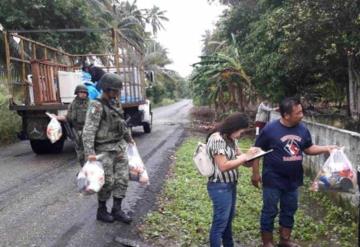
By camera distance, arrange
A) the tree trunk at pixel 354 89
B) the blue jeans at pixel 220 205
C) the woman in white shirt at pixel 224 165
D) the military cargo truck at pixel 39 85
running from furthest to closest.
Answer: the military cargo truck at pixel 39 85 < the tree trunk at pixel 354 89 < the blue jeans at pixel 220 205 < the woman in white shirt at pixel 224 165

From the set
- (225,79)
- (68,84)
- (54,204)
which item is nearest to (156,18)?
(225,79)

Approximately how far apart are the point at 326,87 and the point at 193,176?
24.4ft

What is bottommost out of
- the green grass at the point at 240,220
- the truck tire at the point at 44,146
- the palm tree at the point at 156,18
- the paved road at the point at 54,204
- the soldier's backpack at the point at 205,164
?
the green grass at the point at 240,220

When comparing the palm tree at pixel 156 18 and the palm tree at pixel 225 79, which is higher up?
the palm tree at pixel 156 18

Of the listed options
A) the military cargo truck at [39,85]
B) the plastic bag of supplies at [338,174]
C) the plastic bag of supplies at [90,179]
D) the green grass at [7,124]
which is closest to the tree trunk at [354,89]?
the military cargo truck at [39,85]

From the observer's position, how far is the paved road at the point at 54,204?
5039 mm

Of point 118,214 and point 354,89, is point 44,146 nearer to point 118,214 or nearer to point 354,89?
point 118,214

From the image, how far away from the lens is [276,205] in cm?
466

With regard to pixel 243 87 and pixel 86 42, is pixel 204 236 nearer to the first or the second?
pixel 243 87

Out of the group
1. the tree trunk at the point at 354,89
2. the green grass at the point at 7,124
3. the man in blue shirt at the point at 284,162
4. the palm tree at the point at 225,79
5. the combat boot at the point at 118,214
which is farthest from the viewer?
the palm tree at the point at 225,79

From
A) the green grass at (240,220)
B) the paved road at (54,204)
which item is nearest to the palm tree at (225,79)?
the paved road at (54,204)

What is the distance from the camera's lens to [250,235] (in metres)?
5.24

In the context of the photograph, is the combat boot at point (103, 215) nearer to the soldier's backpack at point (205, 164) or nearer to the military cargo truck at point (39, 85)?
the soldier's backpack at point (205, 164)

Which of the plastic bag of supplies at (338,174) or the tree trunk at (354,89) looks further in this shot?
the tree trunk at (354,89)
